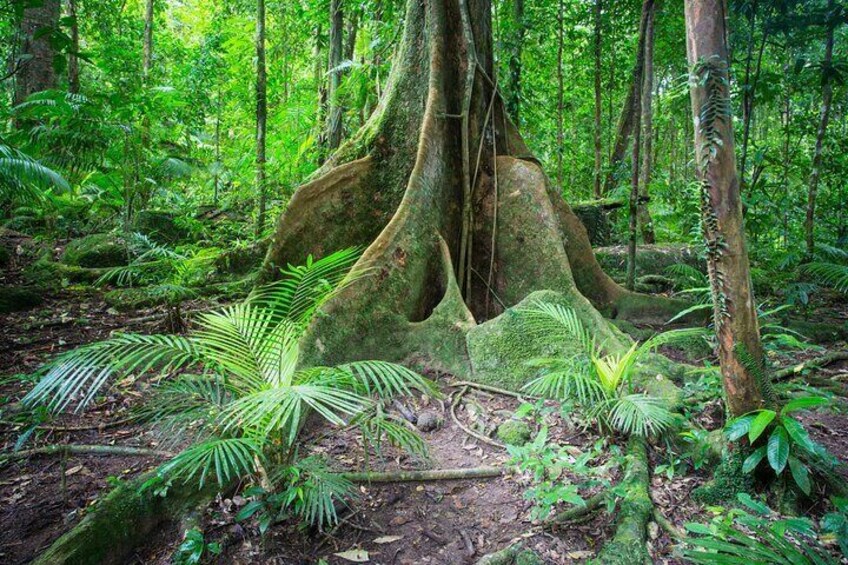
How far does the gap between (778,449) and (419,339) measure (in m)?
2.62

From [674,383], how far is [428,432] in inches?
74.0

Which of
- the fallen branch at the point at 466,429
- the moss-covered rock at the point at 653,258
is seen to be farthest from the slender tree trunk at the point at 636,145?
the fallen branch at the point at 466,429

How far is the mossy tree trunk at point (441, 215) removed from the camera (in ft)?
14.4

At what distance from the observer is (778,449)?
237 cm

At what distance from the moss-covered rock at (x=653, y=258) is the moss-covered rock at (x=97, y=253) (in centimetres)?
710

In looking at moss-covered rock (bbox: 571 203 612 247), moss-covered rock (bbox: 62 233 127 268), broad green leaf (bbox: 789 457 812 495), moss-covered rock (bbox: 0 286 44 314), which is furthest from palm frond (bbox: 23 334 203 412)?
moss-covered rock (bbox: 571 203 612 247)

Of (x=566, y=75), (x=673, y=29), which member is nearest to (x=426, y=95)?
(x=673, y=29)

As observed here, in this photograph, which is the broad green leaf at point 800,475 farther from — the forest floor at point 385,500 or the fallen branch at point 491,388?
the fallen branch at point 491,388

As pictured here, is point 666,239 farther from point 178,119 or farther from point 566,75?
point 178,119

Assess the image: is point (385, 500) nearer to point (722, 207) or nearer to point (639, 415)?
point (639, 415)

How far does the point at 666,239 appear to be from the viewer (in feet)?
36.8

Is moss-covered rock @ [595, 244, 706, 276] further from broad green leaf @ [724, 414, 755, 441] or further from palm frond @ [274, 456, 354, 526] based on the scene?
palm frond @ [274, 456, 354, 526]

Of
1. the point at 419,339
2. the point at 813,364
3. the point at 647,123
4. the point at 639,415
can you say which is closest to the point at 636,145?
the point at 647,123

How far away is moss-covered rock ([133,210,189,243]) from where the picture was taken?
868 centimetres
